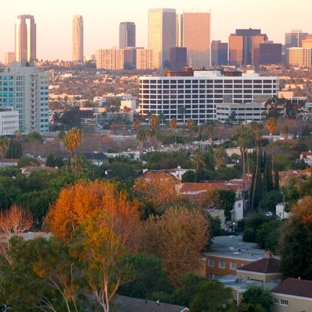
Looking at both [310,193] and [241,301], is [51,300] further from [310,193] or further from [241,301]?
[310,193]

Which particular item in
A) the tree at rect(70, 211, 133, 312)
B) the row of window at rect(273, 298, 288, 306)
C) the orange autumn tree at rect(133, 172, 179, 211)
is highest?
the tree at rect(70, 211, 133, 312)

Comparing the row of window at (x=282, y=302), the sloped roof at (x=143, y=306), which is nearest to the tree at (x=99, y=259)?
the sloped roof at (x=143, y=306)

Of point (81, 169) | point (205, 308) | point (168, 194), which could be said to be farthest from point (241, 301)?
point (81, 169)

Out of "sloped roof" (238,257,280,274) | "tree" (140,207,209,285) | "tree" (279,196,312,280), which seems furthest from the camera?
"tree" (140,207,209,285)

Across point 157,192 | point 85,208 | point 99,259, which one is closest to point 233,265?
point 85,208

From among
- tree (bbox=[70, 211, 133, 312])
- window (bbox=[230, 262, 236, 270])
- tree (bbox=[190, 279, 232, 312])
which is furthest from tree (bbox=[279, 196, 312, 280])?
tree (bbox=[70, 211, 133, 312])

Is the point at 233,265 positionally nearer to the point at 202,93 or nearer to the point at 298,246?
the point at 298,246

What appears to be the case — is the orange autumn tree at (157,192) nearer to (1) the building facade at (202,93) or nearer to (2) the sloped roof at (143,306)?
(2) the sloped roof at (143,306)

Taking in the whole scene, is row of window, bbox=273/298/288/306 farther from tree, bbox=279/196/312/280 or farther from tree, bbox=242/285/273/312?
tree, bbox=279/196/312/280
